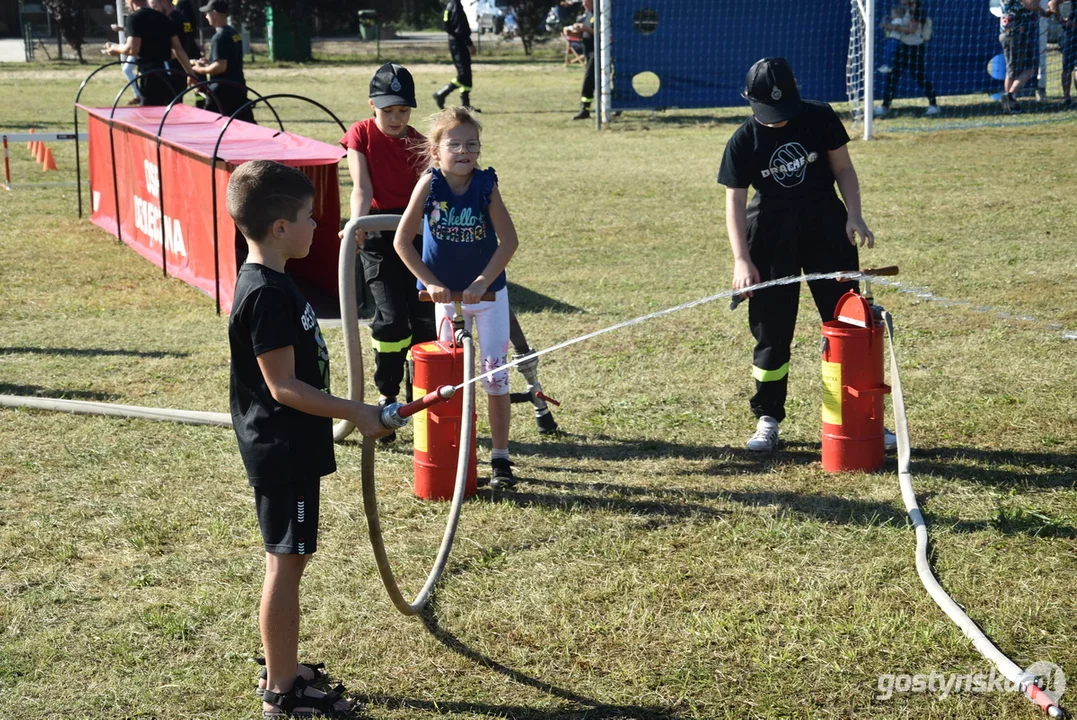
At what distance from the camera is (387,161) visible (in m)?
6.10

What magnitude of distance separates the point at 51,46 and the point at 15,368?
139 ft

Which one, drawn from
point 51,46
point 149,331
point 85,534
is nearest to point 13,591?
point 85,534

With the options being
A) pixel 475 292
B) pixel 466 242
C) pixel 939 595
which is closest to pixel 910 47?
pixel 466 242

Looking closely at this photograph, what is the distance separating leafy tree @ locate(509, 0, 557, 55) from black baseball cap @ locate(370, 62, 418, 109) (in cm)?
3912

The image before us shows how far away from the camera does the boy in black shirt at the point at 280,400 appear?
11.0 feet

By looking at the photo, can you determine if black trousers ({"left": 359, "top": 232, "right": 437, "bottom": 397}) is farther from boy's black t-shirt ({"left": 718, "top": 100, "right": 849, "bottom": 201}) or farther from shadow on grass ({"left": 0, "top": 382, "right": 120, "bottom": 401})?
shadow on grass ({"left": 0, "top": 382, "right": 120, "bottom": 401})

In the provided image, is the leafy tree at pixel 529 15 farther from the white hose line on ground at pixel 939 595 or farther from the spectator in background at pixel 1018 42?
the white hose line on ground at pixel 939 595

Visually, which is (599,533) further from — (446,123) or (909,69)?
(909,69)

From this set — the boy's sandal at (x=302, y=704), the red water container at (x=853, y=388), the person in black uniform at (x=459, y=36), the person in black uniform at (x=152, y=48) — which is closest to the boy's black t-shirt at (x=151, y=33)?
the person in black uniform at (x=152, y=48)

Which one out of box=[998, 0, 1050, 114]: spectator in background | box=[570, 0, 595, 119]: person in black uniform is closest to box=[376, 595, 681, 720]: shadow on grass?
box=[570, 0, 595, 119]: person in black uniform

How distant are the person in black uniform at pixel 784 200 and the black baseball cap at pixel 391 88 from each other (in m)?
1.60

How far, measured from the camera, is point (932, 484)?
5.36 m

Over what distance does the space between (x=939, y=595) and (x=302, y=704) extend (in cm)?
220

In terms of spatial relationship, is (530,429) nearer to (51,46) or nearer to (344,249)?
(344,249)
